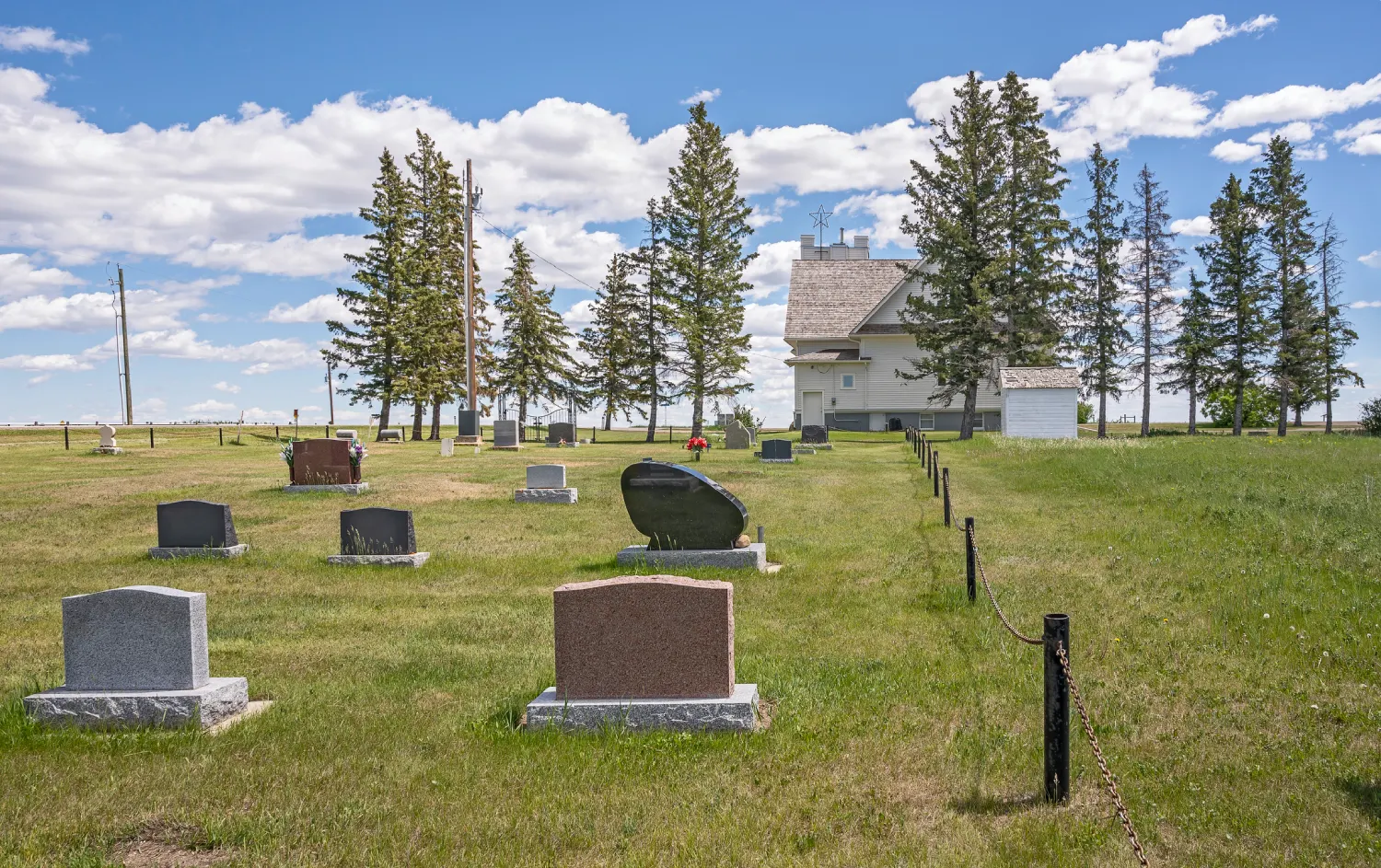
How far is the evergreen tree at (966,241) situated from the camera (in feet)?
152

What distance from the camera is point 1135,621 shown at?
9.54m

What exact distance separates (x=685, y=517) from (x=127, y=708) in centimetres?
728

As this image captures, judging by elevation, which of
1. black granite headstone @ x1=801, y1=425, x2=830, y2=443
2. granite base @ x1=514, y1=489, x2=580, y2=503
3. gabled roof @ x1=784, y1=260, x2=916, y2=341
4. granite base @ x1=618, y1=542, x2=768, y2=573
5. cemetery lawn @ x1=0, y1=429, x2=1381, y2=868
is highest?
gabled roof @ x1=784, y1=260, x2=916, y2=341

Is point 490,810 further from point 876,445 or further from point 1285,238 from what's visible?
point 1285,238

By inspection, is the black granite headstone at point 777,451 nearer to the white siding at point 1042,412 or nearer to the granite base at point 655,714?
the white siding at point 1042,412

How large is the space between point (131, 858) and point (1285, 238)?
201ft

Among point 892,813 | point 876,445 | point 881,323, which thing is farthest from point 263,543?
point 881,323

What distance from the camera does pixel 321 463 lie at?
2392 cm

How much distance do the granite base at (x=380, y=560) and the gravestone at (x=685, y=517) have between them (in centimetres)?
295

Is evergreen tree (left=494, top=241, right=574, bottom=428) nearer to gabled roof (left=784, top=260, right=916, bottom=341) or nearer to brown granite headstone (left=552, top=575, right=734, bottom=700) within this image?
gabled roof (left=784, top=260, right=916, bottom=341)

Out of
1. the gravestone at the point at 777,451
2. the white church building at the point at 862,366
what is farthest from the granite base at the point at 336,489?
the white church building at the point at 862,366

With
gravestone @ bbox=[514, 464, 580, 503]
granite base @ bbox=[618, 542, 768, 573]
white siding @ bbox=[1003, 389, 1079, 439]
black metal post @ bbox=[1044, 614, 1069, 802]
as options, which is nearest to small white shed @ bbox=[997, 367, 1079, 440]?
white siding @ bbox=[1003, 389, 1079, 439]

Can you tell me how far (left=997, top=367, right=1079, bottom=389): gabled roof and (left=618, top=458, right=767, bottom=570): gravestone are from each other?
32.8 m

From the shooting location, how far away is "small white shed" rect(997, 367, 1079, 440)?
42.9m
